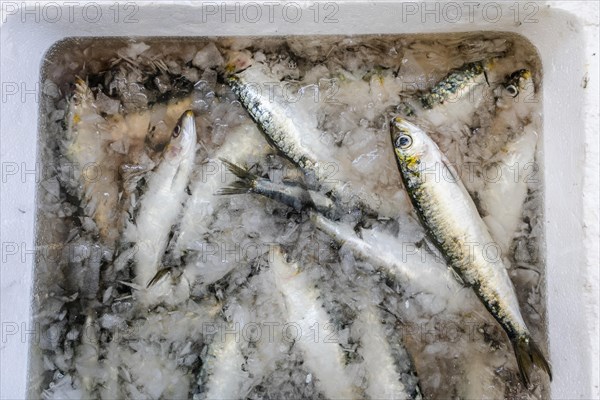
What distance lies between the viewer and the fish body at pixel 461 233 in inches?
63.1

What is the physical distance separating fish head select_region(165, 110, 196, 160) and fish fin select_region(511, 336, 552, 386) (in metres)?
1.31

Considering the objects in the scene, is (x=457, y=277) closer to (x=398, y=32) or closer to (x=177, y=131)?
(x=398, y=32)

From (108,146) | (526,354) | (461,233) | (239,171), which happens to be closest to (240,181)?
(239,171)

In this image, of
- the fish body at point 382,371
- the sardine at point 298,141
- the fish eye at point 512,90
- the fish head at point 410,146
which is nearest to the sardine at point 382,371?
the fish body at point 382,371

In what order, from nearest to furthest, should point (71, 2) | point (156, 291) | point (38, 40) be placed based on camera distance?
point (71, 2)
point (38, 40)
point (156, 291)

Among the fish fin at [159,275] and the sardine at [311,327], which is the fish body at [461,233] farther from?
the fish fin at [159,275]

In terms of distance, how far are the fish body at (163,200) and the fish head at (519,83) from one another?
1.15 meters

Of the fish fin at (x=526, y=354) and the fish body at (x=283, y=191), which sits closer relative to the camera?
the fish fin at (x=526, y=354)

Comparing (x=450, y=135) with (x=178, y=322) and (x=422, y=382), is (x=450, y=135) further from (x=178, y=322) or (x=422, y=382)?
(x=178, y=322)

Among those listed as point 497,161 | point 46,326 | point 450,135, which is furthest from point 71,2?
point 497,161

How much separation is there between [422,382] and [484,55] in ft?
4.00

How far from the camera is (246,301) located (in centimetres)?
174

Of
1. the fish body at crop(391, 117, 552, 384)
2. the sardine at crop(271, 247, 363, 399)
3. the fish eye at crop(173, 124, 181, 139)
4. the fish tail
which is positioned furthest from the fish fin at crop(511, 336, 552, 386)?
the fish eye at crop(173, 124, 181, 139)

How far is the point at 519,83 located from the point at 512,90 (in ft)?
0.11
